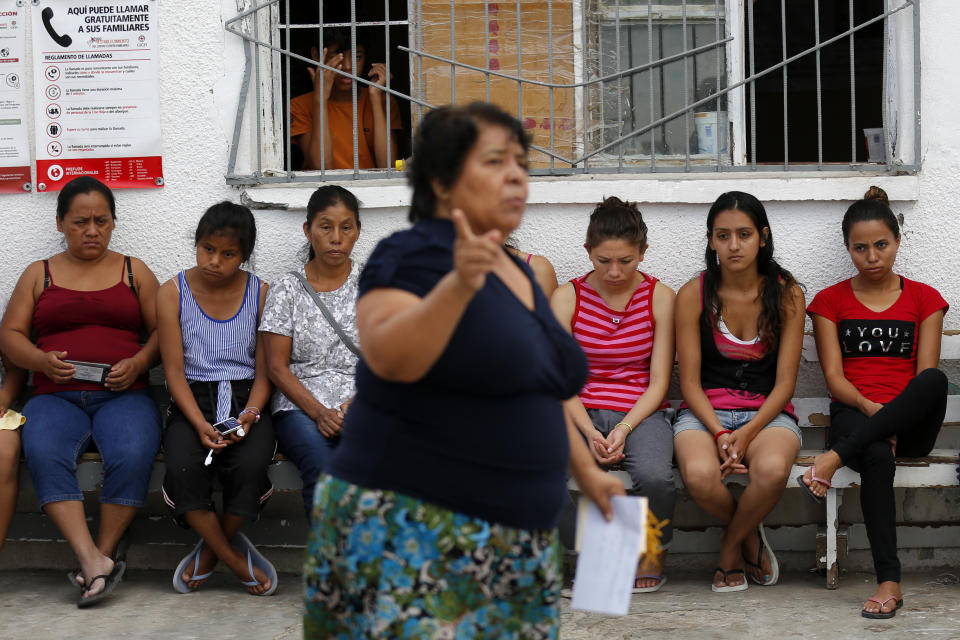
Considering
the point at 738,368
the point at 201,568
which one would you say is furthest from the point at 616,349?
the point at 201,568

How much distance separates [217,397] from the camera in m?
4.41

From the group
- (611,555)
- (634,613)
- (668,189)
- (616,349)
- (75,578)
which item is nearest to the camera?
(611,555)

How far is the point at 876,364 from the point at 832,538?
73 centimetres

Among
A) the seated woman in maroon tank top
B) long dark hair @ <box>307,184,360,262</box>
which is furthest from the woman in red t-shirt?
the seated woman in maroon tank top

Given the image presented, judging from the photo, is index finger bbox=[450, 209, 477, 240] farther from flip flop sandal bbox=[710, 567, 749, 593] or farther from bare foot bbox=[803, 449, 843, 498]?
flip flop sandal bbox=[710, 567, 749, 593]

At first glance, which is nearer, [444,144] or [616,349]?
[444,144]

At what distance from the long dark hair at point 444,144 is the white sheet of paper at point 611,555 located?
29.1 inches

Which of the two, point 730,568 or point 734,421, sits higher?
point 734,421

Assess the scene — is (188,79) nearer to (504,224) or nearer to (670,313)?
(670,313)

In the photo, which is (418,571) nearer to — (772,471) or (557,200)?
(772,471)

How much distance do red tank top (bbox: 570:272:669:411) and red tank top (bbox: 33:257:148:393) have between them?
1.84m

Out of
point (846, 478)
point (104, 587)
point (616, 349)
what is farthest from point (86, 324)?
point (846, 478)

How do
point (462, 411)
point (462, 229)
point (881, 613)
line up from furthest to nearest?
1. point (881, 613)
2. point (462, 411)
3. point (462, 229)

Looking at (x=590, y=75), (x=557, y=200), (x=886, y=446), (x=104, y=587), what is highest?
(x=590, y=75)
